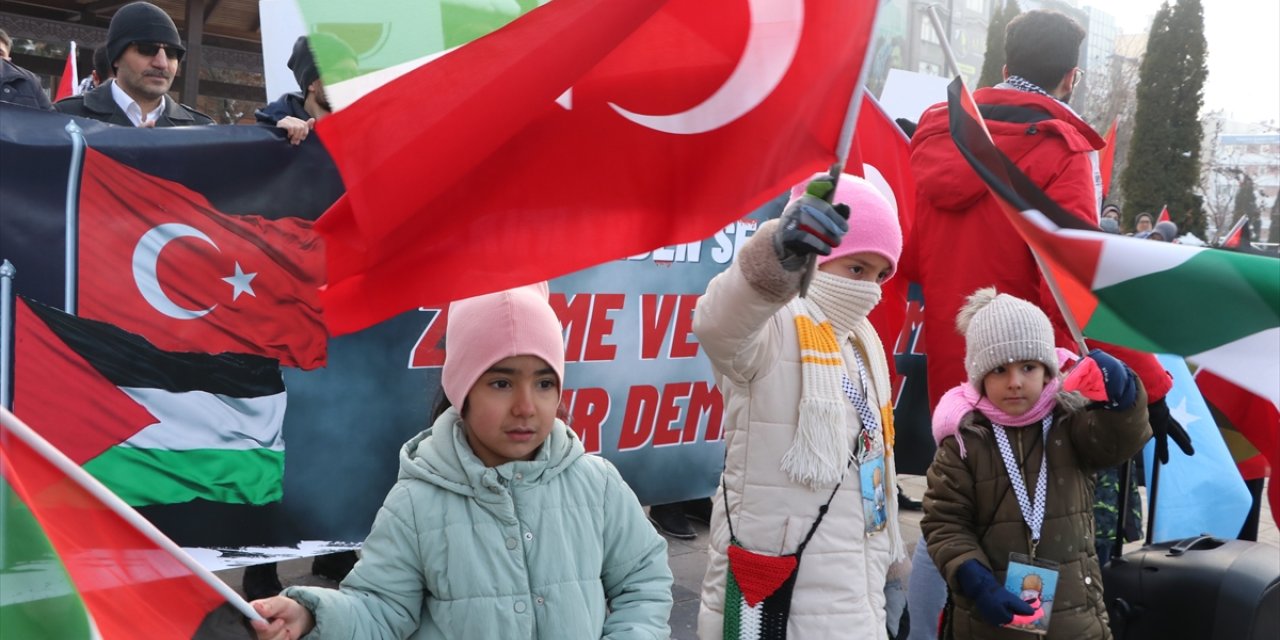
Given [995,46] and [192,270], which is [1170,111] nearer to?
[995,46]

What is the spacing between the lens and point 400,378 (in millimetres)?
4488

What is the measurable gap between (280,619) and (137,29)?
3.79 meters

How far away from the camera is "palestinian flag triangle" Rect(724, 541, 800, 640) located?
10.1 feet

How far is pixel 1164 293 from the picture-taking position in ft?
6.98

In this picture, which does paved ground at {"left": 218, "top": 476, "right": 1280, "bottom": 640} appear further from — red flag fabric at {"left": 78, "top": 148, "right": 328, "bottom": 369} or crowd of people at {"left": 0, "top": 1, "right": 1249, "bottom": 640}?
red flag fabric at {"left": 78, "top": 148, "right": 328, "bottom": 369}

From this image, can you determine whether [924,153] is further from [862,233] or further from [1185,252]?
[1185,252]

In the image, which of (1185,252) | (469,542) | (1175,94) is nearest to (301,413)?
(469,542)

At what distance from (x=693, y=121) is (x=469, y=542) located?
3.12ft

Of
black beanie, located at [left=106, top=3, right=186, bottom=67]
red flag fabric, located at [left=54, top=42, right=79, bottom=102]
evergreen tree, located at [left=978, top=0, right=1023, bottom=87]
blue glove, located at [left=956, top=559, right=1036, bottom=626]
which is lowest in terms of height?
blue glove, located at [left=956, top=559, right=1036, bottom=626]

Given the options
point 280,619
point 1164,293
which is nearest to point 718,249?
point 1164,293

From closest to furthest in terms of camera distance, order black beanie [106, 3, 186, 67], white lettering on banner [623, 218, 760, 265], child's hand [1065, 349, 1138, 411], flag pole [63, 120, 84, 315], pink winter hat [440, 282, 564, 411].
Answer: pink winter hat [440, 282, 564, 411], child's hand [1065, 349, 1138, 411], flag pole [63, 120, 84, 315], black beanie [106, 3, 186, 67], white lettering on banner [623, 218, 760, 265]

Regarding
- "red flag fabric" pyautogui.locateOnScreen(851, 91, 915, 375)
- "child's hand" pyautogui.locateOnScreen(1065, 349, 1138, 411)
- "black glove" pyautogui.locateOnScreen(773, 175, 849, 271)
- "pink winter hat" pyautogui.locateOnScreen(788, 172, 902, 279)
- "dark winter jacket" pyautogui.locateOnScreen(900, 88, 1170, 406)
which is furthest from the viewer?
"red flag fabric" pyautogui.locateOnScreen(851, 91, 915, 375)

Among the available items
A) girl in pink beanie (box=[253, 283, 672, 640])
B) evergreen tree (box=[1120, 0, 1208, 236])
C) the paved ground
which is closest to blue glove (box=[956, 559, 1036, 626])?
girl in pink beanie (box=[253, 283, 672, 640])

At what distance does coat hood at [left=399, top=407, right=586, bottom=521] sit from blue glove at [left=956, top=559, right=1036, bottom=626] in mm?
1411
